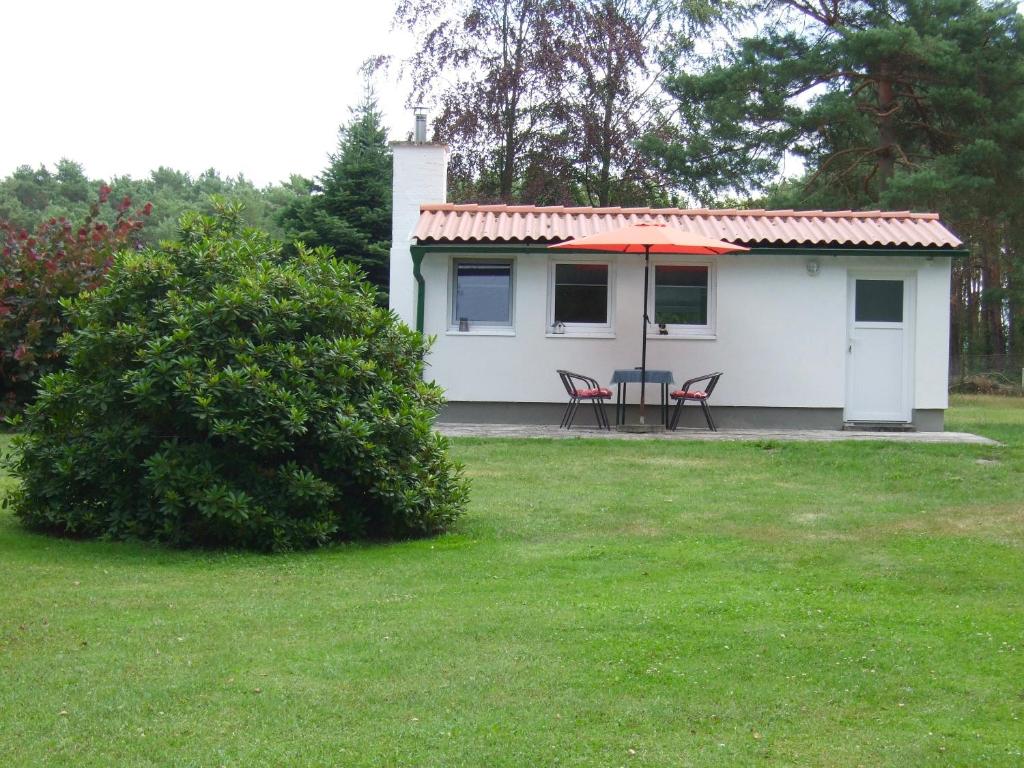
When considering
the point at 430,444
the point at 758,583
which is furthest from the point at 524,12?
the point at 758,583

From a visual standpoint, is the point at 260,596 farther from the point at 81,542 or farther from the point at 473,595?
the point at 81,542

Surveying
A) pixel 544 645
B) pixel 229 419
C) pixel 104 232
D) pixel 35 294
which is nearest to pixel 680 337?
pixel 104 232

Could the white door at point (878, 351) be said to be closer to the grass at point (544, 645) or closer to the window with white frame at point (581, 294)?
the window with white frame at point (581, 294)

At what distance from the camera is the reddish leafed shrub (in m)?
16.1

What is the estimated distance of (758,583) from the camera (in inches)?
263

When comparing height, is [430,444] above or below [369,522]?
above

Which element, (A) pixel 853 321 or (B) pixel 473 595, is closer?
(B) pixel 473 595

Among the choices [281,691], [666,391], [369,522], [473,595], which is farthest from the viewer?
[666,391]

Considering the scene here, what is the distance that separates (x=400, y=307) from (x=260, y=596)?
400 inches

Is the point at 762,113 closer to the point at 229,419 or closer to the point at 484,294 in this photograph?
the point at 484,294

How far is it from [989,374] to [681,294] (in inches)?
776

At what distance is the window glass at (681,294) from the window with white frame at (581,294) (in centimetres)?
69

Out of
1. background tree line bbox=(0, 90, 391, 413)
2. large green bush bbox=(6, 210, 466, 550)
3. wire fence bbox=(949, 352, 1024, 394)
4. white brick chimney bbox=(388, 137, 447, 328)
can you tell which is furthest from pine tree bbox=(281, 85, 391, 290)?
large green bush bbox=(6, 210, 466, 550)

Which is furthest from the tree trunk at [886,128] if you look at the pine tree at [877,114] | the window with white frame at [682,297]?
the window with white frame at [682,297]
